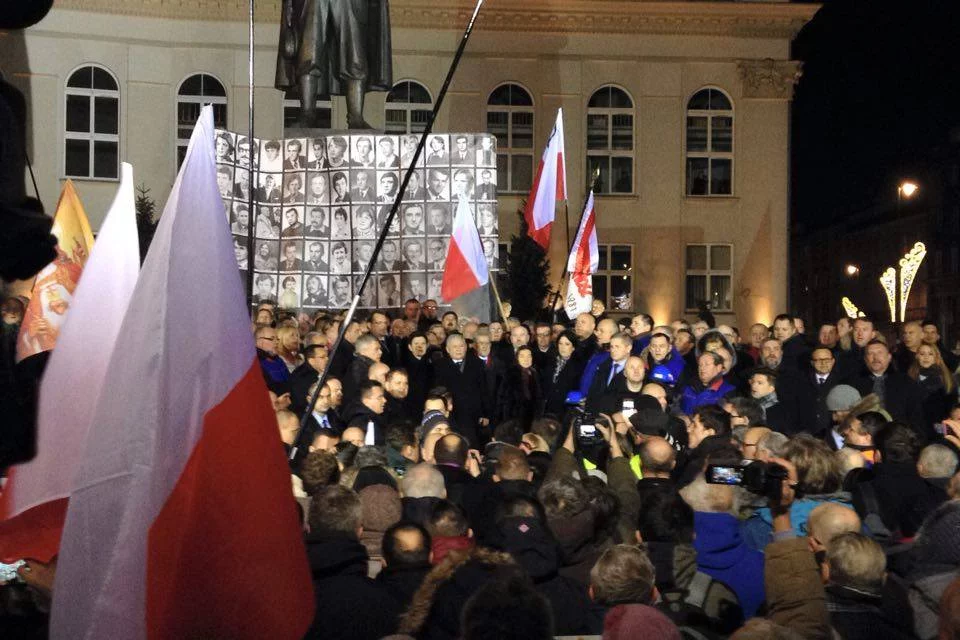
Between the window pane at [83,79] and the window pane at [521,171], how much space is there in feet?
30.9

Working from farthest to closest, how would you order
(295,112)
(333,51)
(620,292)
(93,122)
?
(620,292) < (295,112) < (93,122) < (333,51)

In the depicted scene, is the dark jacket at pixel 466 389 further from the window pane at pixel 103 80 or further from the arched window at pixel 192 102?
the window pane at pixel 103 80

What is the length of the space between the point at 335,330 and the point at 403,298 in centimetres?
556

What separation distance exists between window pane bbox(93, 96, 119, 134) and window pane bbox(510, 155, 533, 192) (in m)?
8.79

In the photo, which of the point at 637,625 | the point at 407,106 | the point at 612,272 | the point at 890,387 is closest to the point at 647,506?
the point at 637,625

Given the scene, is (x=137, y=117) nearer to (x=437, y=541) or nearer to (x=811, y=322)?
(x=437, y=541)

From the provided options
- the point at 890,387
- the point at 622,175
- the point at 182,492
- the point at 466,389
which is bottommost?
the point at 466,389

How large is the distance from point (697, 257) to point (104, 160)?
13.4 metres

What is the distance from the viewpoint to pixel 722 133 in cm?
3247

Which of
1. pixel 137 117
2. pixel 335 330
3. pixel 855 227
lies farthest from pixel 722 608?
pixel 855 227

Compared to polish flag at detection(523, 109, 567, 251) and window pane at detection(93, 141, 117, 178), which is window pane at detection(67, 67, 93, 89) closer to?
window pane at detection(93, 141, 117, 178)

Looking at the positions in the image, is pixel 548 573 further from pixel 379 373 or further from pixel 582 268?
pixel 582 268

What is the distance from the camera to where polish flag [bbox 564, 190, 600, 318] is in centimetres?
1731

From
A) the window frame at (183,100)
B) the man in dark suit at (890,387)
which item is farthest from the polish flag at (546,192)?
the window frame at (183,100)
